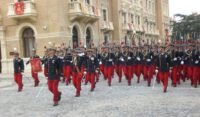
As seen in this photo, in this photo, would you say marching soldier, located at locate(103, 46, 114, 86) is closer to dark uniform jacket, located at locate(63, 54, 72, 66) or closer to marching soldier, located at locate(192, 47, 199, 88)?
dark uniform jacket, located at locate(63, 54, 72, 66)

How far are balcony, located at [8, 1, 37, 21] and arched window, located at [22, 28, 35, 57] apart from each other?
61.6 inches

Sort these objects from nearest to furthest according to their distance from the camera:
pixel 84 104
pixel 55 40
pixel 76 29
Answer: pixel 84 104, pixel 55 40, pixel 76 29

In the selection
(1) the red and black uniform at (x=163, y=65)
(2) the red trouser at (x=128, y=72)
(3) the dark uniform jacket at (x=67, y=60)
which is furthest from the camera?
(3) the dark uniform jacket at (x=67, y=60)

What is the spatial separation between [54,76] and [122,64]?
660cm

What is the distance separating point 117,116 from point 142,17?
42532 millimetres

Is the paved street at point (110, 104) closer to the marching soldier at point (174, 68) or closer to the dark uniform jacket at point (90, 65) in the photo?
the dark uniform jacket at point (90, 65)

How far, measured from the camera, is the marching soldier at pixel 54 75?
12.1m

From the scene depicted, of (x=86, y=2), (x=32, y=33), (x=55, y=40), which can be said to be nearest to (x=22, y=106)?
(x=55, y=40)

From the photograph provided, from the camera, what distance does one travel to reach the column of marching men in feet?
41.8

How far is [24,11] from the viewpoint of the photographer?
95.3 ft

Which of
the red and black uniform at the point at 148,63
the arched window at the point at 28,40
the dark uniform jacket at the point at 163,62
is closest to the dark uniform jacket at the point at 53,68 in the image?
the dark uniform jacket at the point at 163,62

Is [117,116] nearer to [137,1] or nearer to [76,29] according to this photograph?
[76,29]

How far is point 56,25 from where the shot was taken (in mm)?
28828

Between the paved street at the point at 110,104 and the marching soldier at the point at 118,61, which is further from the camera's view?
the marching soldier at the point at 118,61
